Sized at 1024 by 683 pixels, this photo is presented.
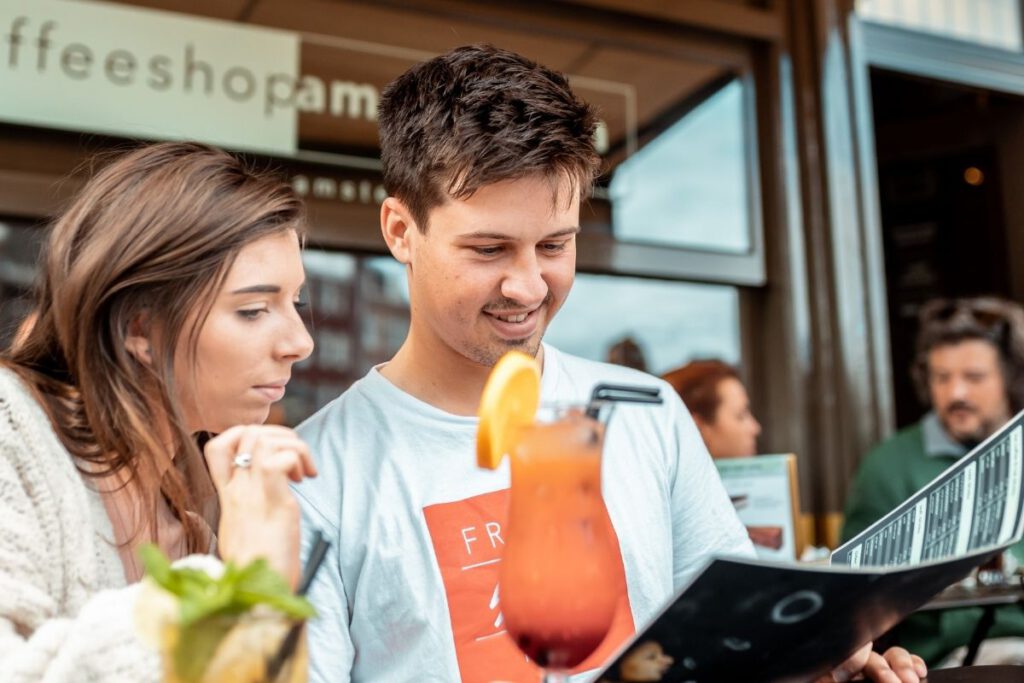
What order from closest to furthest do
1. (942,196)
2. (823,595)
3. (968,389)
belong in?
(823,595), (968,389), (942,196)

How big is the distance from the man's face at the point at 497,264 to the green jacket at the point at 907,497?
1.88 m

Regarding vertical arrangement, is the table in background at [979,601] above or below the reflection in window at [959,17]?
below

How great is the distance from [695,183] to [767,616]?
3.06 meters

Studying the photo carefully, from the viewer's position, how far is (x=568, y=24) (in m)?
3.57

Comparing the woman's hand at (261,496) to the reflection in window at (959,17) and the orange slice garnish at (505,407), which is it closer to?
the orange slice garnish at (505,407)

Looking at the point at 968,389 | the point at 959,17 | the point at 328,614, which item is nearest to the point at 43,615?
the point at 328,614

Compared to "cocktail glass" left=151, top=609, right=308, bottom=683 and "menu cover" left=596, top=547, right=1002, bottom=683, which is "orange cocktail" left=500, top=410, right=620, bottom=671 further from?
"cocktail glass" left=151, top=609, right=308, bottom=683

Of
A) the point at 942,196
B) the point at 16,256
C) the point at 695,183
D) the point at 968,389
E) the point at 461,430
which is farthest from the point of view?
the point at 942,196

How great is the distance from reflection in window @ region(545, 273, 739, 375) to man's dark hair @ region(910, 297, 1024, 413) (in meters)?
0.72

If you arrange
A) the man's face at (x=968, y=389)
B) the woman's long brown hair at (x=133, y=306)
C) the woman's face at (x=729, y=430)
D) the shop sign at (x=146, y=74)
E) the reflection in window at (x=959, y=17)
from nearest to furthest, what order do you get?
1. the woman's long brown hair at (x=133, y=306)
2. the shop sign at (x=146, y=74)
3. the woman's face at (x=729, y=430)
4. the man's face at (x=968, y=389)
5. the reflection in window at (x=959, y=17)

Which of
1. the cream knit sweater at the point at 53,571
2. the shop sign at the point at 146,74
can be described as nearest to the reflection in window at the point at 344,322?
the shop sign at the point at 146,74

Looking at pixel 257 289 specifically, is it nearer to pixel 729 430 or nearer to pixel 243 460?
pixel 243 460

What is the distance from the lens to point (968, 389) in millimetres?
3523

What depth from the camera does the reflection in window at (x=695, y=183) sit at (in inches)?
147
